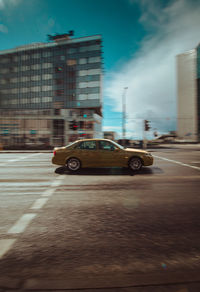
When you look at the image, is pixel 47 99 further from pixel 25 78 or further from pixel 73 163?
pixel 73 163

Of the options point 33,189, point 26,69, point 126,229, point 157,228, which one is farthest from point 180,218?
point 26,69

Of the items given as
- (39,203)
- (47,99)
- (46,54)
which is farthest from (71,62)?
(39,203)

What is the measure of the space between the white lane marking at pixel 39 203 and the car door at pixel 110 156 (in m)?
4.07

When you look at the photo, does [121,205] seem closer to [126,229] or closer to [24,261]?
[126,229]

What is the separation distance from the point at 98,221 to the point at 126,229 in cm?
53

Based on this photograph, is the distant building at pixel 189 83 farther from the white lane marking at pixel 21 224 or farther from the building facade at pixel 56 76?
the white lane marking at pixel 21 224

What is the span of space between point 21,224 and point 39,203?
103 cm

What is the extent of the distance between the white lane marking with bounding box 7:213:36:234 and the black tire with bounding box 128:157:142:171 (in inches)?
213

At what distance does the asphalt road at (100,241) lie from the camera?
1814 mm

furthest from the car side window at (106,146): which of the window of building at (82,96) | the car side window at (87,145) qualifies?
the window of building at (82,96)

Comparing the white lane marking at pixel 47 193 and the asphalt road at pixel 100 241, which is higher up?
the white lane marking at pixel 47 193

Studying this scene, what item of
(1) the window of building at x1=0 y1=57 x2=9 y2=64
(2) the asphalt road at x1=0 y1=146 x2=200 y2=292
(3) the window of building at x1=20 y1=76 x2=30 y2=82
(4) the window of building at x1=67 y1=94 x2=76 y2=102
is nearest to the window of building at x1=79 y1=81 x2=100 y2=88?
(4) the window of building at x1=67 y1=94 x2=76 y2=102

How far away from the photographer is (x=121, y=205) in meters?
3.95

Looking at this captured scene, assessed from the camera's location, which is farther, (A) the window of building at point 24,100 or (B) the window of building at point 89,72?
(A) the window of building at point 24,100
